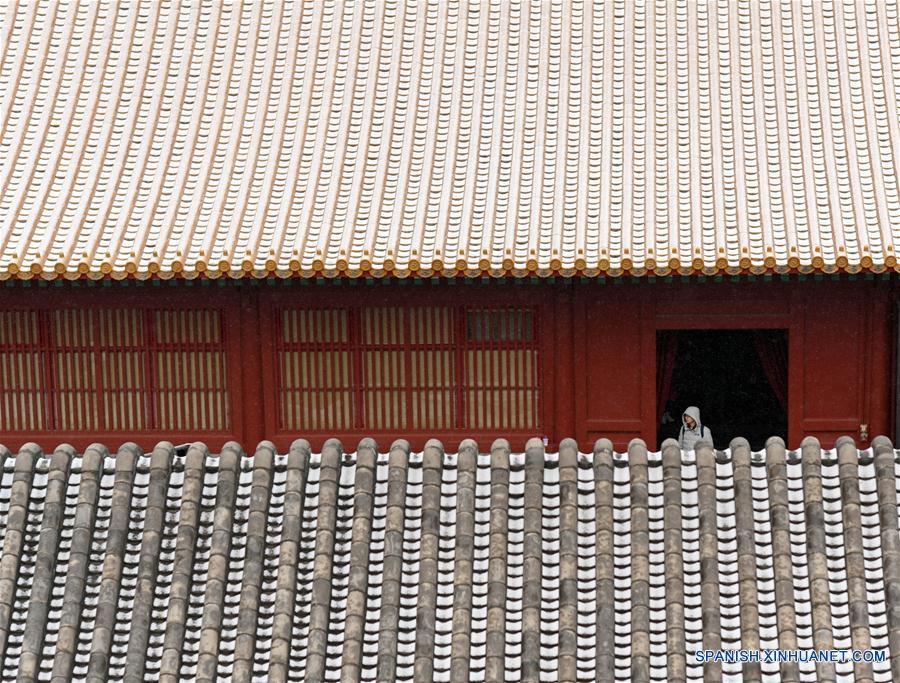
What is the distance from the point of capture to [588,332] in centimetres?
1214

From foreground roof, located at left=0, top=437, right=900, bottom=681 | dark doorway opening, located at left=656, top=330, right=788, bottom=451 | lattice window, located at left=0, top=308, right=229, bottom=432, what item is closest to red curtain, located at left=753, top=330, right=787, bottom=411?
foreground roof, located at left=0, top=437, right=900, bottom=681

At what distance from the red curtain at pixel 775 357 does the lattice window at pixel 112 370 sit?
573 centimetres

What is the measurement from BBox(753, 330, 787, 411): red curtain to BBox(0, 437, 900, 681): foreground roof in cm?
481

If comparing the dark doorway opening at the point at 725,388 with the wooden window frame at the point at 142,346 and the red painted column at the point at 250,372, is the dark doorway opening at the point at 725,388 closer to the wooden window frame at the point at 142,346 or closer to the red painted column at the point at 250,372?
the red painted column at the point at 250,372

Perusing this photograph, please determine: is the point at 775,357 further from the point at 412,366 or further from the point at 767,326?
the point at 412,366

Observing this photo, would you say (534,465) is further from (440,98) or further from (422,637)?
(440,98)

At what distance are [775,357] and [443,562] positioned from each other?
21.0ft

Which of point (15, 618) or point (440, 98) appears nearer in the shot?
point (15, 618)

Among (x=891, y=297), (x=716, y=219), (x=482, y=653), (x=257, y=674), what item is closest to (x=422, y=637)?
(x=482, y=653)

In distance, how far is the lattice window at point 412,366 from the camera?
12125mm

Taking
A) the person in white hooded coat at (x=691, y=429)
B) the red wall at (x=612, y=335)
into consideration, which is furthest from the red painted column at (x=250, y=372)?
the person in white hooded coat at (x=691, y=429)

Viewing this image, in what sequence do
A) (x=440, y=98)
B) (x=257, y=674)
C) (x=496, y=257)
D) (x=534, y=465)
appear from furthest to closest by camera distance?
(x=440, y=98) < (x=496, y=257) < (x=534, y=465) < (x=257, y=674)

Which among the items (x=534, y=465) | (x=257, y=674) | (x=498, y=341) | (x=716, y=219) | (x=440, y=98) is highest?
(x=440, y=98)

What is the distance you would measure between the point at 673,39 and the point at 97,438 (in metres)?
6.70
